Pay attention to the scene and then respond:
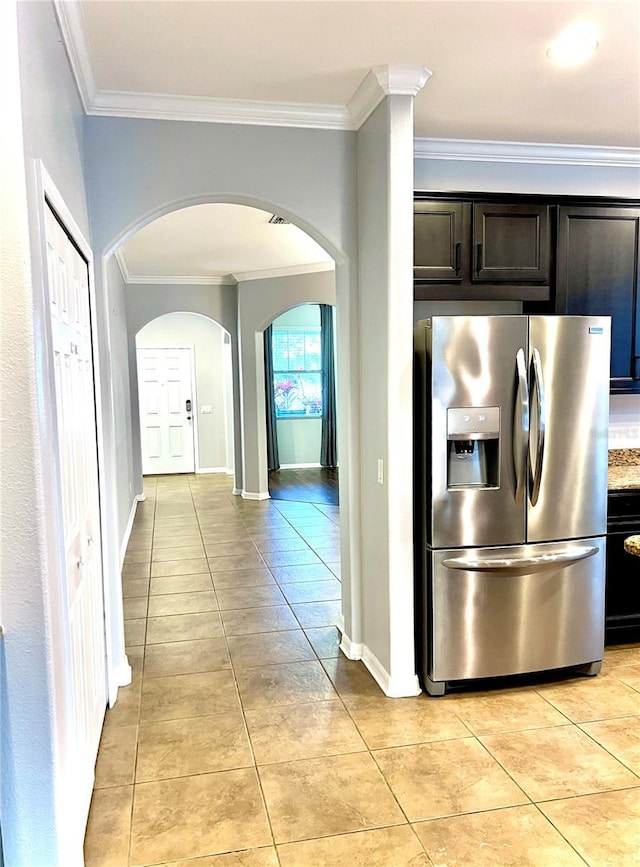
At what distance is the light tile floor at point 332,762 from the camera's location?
205cm

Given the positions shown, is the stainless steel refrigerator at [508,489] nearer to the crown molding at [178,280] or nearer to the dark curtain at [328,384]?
the crown molding at [178,280]

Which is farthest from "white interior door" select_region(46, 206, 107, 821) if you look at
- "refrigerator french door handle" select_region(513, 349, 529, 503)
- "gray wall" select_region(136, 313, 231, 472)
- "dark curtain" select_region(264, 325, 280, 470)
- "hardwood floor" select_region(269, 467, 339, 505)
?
"gray wall" select_region(136, 313, 231, 472)

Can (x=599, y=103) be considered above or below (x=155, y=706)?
above

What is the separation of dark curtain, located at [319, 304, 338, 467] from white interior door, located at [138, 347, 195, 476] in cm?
208

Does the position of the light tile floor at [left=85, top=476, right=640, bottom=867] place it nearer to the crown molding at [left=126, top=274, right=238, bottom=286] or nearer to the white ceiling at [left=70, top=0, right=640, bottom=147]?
the white ceiling at [left=70, top=0, right=640, bottom=147]

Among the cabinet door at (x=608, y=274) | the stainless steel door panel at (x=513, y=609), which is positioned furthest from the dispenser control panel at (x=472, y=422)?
the cabinet door at (x=608, y=274)

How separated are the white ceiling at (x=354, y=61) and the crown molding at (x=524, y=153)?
0.21 feet

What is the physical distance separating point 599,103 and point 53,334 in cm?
275

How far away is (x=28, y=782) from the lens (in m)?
1.58

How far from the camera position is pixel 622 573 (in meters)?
3.41

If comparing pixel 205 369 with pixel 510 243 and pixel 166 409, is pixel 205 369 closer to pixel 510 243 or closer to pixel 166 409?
pixel 166 409

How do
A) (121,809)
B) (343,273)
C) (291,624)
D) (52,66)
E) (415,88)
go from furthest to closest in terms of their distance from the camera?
(291,624) → (343,273) → (415,88) → (121,809) → (52,66)

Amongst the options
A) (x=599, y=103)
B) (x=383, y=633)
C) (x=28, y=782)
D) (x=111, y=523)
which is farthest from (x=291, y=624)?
(x=599, y=103)

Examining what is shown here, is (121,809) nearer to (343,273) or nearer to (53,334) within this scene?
(53,334)
